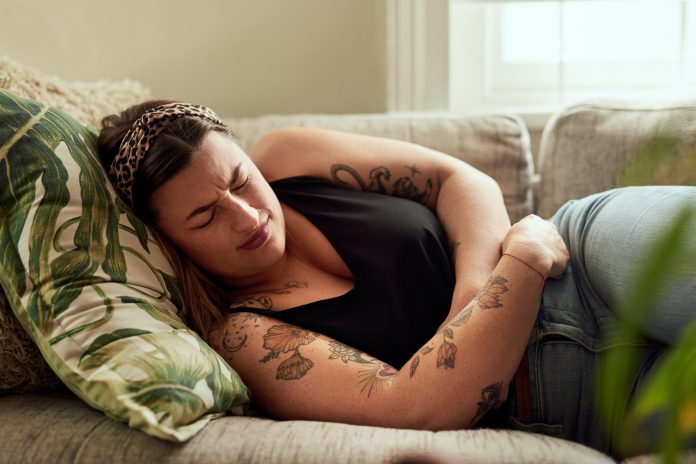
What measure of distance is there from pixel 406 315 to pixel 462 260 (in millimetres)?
152

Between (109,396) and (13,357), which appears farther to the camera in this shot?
(13,357)

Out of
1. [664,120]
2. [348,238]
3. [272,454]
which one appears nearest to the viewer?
[272,454]

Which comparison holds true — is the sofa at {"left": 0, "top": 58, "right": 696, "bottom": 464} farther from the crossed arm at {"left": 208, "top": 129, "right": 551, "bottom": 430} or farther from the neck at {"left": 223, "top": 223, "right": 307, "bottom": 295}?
the neck at {"left": 223, "top": 223, "right": 307, "bottom": 295}

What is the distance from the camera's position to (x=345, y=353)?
4.00 ft

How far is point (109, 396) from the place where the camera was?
98 centimetres

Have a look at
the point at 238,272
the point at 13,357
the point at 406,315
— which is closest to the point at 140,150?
the point at 238,272

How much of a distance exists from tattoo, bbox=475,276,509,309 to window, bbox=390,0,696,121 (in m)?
1.18

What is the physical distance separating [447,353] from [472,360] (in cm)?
4

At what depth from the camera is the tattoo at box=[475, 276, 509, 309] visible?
116cm

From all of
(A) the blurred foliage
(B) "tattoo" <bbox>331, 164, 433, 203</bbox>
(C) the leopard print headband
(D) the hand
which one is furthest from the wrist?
(A) the blurred foliage

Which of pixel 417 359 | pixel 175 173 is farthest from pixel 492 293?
pixel 175 173

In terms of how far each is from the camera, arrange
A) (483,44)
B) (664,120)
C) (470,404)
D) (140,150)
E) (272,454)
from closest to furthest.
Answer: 1. (272,454)
2. (470,404)
3. (140,150)
4. (664,120)
5. (483,44)

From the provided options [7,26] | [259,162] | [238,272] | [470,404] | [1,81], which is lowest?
[470,404]

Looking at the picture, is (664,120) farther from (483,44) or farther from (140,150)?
(140,150)
